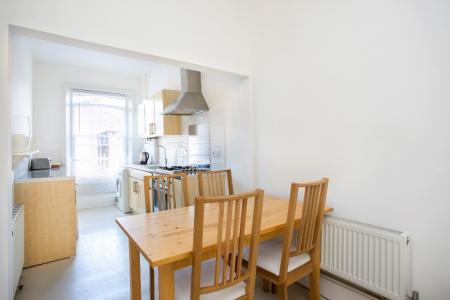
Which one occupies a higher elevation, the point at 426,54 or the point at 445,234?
the point at 426,54

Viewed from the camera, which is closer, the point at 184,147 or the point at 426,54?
the point at 426,54

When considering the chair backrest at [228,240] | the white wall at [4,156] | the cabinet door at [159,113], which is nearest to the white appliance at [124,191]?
the cabinet door at [159,113]

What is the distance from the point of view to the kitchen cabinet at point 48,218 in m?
2.47

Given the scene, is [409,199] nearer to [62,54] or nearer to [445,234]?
[445,234]

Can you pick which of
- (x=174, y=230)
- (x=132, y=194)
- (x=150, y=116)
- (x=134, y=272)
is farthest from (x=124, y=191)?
(x=174, y=230)

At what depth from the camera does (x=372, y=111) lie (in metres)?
1.62

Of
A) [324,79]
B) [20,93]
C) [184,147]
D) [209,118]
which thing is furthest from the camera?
[184,147]

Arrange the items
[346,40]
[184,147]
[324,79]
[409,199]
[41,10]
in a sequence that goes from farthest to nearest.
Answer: [184,147]
[324,79]
[346,40]
[41,10]
[409,199]

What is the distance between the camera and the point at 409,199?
4.79ft

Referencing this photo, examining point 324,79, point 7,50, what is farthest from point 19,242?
point 324,79

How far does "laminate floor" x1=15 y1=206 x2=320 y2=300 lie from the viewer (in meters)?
1.99

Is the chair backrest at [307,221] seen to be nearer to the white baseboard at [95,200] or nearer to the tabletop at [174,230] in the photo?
the tabletop at [174,230]

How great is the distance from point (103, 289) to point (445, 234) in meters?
2.55

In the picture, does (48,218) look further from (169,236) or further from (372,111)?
(372,111)
